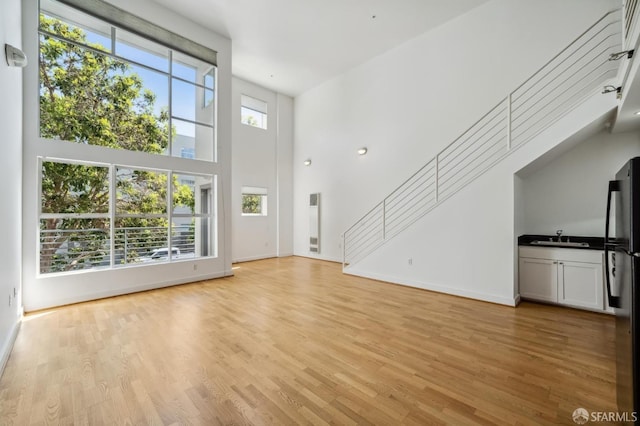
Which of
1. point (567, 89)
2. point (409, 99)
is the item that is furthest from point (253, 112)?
point (567, 89)

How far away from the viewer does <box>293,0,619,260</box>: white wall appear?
459cm

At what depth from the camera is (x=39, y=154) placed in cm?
395

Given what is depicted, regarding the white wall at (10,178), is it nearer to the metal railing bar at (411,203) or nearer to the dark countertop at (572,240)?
the metal railing bar at (411,203)

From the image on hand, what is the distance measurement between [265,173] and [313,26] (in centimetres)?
419

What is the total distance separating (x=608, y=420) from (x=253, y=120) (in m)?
8.73

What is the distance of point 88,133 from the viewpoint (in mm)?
4582

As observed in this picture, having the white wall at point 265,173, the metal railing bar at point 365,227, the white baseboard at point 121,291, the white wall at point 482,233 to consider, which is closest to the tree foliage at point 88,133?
the white baseboard at point 121,291

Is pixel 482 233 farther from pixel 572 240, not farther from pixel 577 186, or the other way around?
pixel 577 186

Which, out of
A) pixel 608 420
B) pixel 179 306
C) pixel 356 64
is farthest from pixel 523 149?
pixel 179 306

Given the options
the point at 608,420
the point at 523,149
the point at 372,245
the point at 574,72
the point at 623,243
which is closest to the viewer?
the point at 623,243

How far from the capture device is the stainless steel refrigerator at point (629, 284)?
1272 millimetres

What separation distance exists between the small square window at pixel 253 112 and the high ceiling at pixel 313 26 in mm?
971

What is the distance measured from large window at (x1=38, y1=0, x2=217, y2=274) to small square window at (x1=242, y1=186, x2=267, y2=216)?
194 cm

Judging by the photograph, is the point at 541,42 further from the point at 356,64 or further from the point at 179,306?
the point at 179,306
